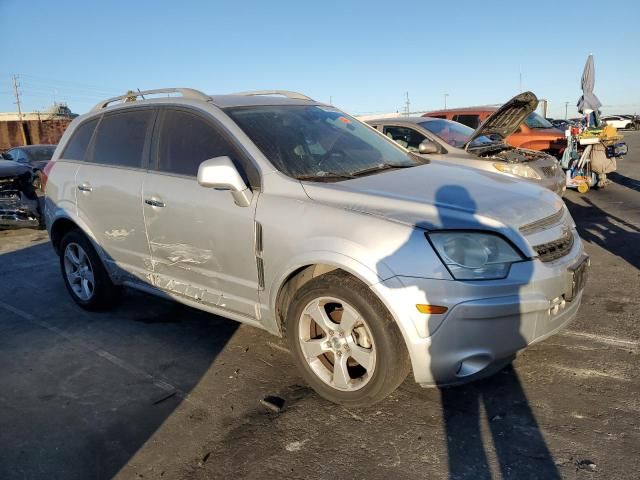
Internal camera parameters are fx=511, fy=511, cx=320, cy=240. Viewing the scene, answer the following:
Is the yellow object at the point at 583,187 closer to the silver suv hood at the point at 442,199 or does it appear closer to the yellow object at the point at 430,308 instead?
the silver suv hood at the point at 442,199

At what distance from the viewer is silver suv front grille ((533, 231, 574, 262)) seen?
2.79 metres

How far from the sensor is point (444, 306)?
254 cm

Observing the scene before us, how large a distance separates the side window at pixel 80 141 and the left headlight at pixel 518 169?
4.99 meters

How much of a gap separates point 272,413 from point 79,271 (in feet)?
9.22

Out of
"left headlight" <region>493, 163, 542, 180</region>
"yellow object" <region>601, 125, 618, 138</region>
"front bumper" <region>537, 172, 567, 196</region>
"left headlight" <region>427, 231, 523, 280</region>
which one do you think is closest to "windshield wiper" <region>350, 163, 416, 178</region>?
"left headlight" <region>427, 231, 523, 280</region>

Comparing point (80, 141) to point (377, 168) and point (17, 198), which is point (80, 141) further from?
point (17, 198)

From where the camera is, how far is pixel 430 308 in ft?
8.36

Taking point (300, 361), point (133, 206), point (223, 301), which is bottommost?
point (300, 361)

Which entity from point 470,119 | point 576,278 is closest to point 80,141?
point 576,278

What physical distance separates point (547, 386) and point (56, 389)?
3.11 meters

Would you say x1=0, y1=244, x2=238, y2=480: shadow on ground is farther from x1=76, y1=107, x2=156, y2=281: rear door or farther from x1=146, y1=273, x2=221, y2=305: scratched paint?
x1=76, y1=107, x2=156, y2=281: rear door

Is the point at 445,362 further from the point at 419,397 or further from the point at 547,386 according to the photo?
the point at 547,386

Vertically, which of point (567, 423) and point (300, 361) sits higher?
point (300, 361)

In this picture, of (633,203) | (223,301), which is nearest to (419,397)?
(223,301)
